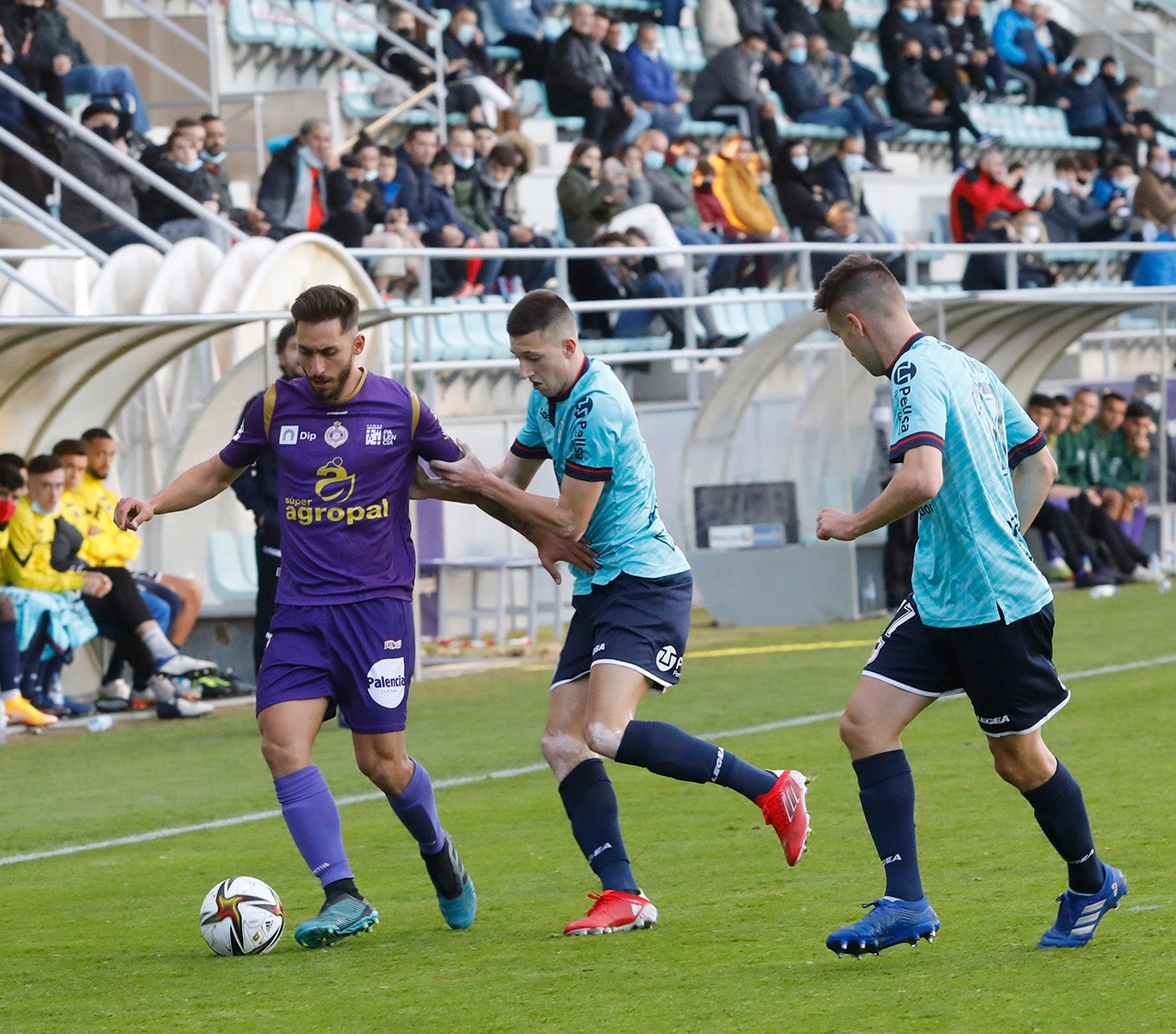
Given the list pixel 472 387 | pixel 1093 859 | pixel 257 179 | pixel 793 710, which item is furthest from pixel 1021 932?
pixel 257 179

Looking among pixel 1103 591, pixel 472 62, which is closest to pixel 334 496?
pixel 1103 591

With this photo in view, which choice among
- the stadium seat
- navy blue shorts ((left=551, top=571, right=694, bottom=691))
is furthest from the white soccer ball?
the stadium seat

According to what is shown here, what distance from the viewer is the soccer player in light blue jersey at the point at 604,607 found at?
602cm

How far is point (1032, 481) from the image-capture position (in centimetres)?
572

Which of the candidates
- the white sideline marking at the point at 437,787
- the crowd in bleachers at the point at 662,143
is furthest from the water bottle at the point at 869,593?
the white sideline marking at the point at 437,787

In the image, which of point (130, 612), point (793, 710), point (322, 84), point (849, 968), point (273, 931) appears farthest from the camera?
point (322, 84)

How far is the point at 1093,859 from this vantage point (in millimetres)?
5344

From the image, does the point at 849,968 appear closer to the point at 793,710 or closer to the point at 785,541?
the point at 793,710

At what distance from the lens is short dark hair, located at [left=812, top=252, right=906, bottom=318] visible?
531cm

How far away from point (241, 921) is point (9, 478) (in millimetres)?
6637

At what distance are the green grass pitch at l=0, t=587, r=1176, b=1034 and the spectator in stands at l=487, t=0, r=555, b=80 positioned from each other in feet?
43.5

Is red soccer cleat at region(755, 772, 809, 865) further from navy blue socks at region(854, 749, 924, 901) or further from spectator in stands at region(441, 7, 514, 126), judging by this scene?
spectator in stands at region(441, 7, 514, 126)

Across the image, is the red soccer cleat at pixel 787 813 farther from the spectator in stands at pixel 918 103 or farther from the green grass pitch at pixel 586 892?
the spectator in stands at pixel 918 103

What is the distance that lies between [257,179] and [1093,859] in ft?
55.6
